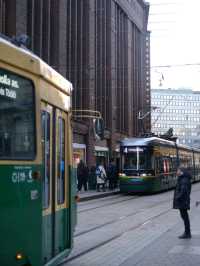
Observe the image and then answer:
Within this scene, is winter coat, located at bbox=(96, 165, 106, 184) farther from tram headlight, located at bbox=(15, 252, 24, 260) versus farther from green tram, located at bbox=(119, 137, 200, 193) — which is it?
tram headlight, located at bbox=(15, 252, 24, 260)

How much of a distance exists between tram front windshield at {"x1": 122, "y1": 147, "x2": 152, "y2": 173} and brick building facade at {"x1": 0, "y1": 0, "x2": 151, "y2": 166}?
7616 mm

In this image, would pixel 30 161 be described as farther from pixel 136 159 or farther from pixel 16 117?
pixel 136 159

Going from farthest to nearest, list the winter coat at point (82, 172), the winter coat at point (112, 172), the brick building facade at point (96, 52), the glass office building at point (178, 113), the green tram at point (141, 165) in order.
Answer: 1. the glass office building at point (178, 113)
2. the brick building facade at point (96, 52)
3. the winter coat at point (112, 172)
4. the green tram at point (141, 165)
5. the winter coat at point (82, 172)

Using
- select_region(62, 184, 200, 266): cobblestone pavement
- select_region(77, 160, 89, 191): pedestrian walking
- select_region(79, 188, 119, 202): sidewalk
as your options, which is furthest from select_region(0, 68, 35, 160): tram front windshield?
select_region(77, 160, 89, 191): pedestrian walking

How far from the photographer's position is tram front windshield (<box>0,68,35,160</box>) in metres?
5.84

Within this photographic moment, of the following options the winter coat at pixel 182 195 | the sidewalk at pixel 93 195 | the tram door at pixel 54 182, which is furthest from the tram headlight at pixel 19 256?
the sidewalk at pixel 93 195

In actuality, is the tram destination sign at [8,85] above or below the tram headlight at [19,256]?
above

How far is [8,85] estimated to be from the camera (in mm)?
5949

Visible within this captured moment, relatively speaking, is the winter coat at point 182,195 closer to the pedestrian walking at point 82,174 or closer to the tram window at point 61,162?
the tram window at point 61,162

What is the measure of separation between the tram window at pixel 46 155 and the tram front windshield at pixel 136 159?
23.8 meters

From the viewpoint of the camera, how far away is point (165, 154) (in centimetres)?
3438

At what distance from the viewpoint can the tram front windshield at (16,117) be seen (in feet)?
19.1

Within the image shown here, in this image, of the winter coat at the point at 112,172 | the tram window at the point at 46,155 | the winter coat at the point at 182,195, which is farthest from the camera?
the winter coat at the point at 112,172

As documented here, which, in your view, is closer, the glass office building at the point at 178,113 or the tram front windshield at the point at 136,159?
the tram front windshield at the point at 136,159
